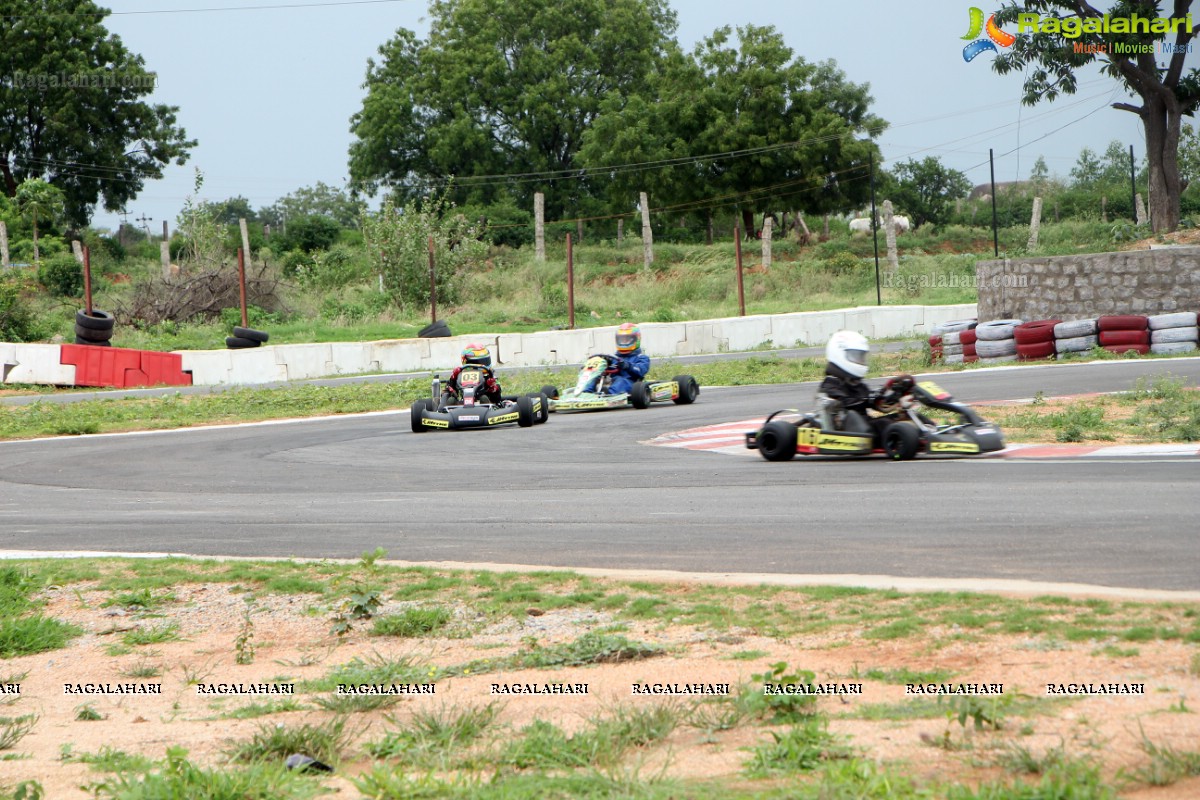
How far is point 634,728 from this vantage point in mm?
3844

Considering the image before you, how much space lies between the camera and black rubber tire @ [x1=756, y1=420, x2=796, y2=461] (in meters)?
10.7

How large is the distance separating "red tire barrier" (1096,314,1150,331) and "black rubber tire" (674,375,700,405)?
263 inches

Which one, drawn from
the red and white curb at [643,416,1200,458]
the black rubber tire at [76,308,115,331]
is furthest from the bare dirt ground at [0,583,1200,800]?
the black rubber tire at [76,308,115,331]

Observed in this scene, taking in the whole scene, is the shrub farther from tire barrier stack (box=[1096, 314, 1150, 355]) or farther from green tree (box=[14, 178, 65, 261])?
tire barrier stack (box=[1096, 314, 1150, 355])

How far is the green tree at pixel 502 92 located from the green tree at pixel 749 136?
8738mm

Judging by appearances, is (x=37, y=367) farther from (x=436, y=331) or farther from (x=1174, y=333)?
(x=1174, y=333)

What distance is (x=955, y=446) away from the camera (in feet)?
32.6

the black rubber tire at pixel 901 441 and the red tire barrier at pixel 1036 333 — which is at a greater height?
the red tire barrier at pixel 1036 333

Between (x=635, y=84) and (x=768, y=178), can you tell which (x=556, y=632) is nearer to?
(x=768, y=178)

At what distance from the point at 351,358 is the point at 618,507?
55.5 feet

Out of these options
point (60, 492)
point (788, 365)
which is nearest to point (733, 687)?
point (60, 492)

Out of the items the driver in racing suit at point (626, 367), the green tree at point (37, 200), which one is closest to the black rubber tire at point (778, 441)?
the driver in racing suit at point (626, 367)

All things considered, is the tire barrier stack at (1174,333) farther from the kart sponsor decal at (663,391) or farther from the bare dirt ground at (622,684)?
the bare dirt ground at (622,684)

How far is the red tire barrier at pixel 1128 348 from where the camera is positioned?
18453 mm
